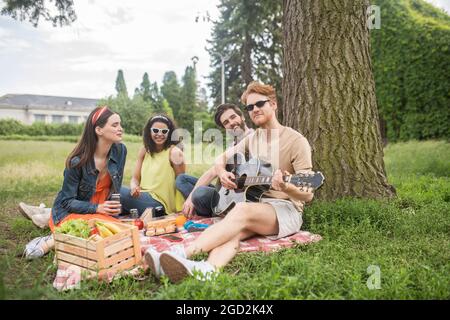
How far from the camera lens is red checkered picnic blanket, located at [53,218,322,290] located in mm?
2773

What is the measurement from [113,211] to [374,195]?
9.87 ft

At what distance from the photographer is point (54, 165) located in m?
8.81

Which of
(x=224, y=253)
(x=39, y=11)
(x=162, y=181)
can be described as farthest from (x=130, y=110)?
(x=224, y=253)

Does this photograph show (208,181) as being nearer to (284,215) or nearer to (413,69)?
(284,215)

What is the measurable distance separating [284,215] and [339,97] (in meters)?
1.89

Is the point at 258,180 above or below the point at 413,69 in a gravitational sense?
below

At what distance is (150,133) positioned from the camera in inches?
190

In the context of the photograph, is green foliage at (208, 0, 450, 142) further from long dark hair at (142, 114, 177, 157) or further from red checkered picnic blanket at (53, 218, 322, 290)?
red checkered picnic blanket at (53, 218, 322, 290)

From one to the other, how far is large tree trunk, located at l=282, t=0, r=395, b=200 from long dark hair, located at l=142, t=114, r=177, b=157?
1.66 m

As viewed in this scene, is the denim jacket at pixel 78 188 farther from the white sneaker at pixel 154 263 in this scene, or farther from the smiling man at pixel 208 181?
the white sneaker at pixel 154 263

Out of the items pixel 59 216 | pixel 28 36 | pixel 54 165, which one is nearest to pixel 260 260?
pixel 59 216

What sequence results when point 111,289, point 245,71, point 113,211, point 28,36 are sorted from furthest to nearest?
point 245,71 < point 28,36 < point 113,211 < point 111,289

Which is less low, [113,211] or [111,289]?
[113,211]
